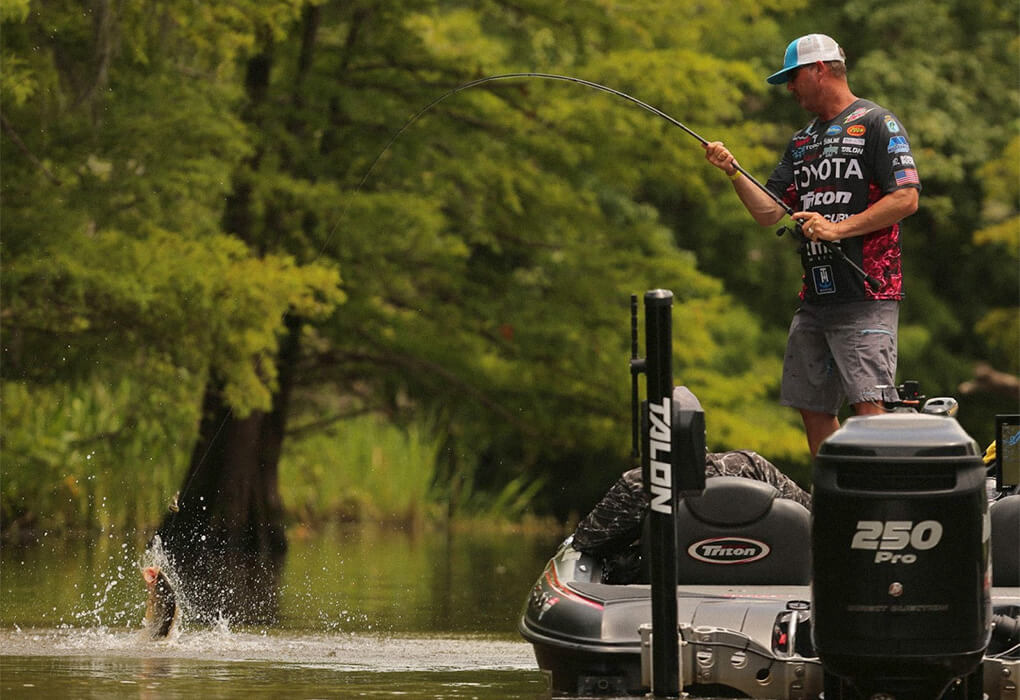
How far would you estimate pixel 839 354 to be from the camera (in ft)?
24.4

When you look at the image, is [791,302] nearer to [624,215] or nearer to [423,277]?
[624,215]

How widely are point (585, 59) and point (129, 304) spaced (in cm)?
505

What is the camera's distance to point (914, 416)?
19.1ft

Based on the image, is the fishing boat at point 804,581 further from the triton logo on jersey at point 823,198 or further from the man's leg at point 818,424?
the triton logo on jersey at point 823,198

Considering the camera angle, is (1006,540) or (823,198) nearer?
(1006,540)

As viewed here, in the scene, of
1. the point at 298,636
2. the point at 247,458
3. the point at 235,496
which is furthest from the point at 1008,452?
the point at 247,458

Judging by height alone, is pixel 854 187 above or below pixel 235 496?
above

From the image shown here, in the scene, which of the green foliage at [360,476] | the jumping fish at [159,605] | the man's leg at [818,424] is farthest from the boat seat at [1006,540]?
the green foliage at [360,476]

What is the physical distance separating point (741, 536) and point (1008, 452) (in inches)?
38.7

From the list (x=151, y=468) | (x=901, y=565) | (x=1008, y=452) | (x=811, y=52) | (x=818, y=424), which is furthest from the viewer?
(x=151, y=468)

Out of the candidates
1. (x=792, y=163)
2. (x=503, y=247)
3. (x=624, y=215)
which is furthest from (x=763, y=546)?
(x=624, y=215)

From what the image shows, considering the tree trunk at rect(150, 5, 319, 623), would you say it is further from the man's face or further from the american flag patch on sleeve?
the american flag patch on sleeve

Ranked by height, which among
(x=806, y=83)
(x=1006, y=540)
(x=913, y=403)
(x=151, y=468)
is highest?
(x=806, y=83)

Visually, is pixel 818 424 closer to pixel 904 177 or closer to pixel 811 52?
pixel 904 177
